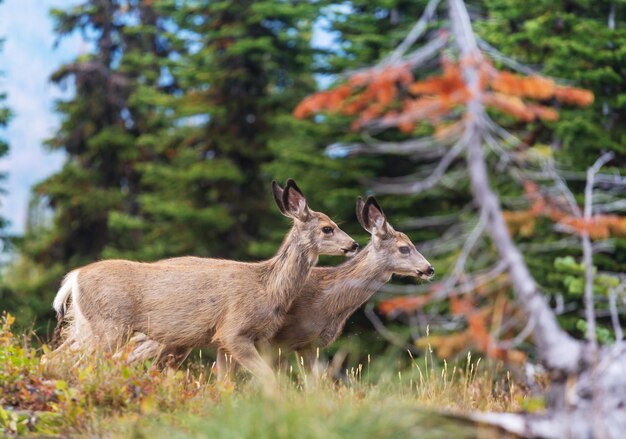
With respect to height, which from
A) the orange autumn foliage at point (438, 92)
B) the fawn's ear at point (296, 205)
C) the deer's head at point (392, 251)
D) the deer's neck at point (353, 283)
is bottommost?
the deer's neck at point (353, 283)

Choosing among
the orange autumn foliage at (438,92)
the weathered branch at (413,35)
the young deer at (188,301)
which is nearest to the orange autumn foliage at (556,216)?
the orange autumn foliage at (438,92)

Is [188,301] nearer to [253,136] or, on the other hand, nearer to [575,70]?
[575,70]

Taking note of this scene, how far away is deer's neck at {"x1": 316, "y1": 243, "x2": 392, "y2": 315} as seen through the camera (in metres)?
10.4

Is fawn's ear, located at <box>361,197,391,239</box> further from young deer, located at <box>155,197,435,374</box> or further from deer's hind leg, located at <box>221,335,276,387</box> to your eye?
deer's hind leg, located at <box>221,335,276,387</box>

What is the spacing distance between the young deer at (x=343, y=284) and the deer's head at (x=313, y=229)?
30 cm

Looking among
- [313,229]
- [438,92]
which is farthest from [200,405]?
[313,229]

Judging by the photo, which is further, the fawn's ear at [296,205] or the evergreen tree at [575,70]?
the evergreen tree at [575,70]

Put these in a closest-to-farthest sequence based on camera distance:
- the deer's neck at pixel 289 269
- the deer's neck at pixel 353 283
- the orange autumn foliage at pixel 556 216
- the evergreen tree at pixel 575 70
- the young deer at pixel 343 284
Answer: the orange autumn foliage at pixel 556 216 < the deer's neck at pixel 289 269 < the young deer at pixel 343 284 < the deer's neck at pixel 353 283 < the evergreen tree at pixel 575 70

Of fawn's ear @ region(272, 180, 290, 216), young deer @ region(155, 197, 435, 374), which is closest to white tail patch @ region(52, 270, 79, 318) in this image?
young deer @ region(155, 197, 435, 374)

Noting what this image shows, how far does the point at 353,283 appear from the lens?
1051 centimetres

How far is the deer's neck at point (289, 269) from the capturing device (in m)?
9.88

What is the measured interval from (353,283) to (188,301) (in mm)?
1828

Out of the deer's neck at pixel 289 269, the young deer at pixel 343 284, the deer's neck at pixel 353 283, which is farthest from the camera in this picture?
the deer's neck at pixel 353 283

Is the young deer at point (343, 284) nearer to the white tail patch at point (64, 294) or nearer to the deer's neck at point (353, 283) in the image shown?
the deer's neck at point (353, 283)
